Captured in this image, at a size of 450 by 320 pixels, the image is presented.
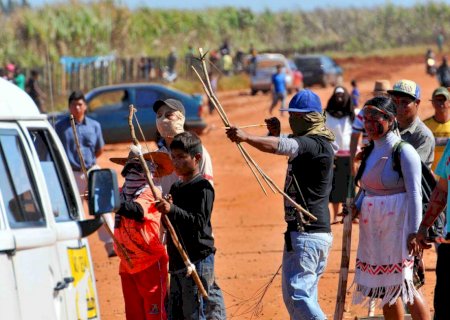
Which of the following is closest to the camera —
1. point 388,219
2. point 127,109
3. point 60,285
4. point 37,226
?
point 37,226

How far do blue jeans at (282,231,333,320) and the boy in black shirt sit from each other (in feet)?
1.89

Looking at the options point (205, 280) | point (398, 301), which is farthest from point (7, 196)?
point (398, 301)

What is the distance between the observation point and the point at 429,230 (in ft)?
27.2

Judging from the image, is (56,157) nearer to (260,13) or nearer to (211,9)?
(211,9)

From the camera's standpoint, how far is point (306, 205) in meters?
8.06

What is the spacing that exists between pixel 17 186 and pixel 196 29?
76.6 metres

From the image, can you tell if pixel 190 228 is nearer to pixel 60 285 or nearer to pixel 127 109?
pixel 60 285

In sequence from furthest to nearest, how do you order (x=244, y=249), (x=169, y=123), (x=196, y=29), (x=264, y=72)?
(x=196, y=29) < (x=264, y=72) < (x=244, y=249) < (x=169, y=123)

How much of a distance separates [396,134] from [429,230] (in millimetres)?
709

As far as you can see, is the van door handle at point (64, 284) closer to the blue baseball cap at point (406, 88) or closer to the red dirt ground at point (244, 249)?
the blue baseball cap at point (406, 88)

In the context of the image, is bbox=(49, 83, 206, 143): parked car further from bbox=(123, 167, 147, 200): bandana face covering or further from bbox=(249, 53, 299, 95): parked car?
bbox=(123, 167, 147, 200): bandana face covering

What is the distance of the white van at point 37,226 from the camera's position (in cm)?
570

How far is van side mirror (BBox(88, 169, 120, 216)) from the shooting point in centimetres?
635

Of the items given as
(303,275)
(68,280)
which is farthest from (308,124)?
(68,280)
